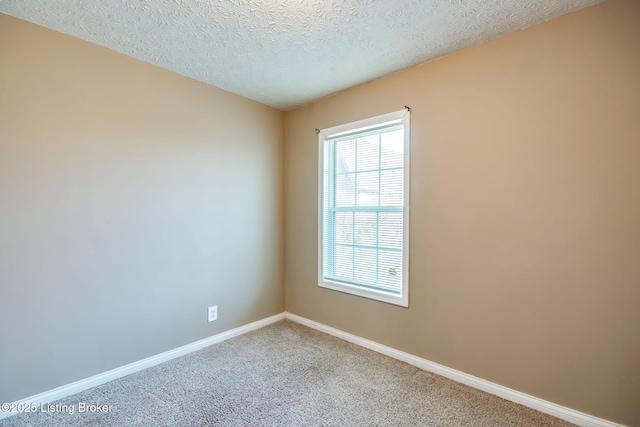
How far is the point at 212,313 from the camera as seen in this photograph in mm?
2629

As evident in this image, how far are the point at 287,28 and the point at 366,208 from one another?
1526 millimetres

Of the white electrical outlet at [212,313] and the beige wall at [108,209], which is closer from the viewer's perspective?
the beige wall at [108,209]

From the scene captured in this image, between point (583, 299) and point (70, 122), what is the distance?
3.31 meters

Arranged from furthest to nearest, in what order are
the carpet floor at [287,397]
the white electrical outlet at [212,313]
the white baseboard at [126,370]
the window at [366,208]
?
the white electrical outlet at [212,313], the window at [366,208], the white baseboard at [126,370], the carpet floor at [287,397]

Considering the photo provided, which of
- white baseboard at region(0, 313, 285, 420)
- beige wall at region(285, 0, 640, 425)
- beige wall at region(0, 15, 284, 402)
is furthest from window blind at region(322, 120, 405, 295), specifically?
white baseboard at region(0, 313, 285, 420)

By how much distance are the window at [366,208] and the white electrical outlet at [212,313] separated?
40.1 inches

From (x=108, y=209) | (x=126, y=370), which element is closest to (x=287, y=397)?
(x=126, y=370)

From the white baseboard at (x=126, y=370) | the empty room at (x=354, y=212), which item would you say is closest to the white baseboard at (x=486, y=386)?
the empty room at (x=354, y=212)

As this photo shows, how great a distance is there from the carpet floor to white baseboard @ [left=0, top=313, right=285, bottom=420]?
47 mm

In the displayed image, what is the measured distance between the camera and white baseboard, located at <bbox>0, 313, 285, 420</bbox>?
70.0 inches

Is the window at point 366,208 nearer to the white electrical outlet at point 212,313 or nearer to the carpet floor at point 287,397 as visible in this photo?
the carpet floor at point 287,397

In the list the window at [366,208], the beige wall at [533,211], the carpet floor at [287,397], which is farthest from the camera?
the window at [366,208]

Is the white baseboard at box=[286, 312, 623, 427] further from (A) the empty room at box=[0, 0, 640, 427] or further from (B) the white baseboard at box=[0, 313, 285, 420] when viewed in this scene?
(B) the white baseboard at box=[0, 313, 285, 420]

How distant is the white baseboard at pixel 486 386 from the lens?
1.62 m
